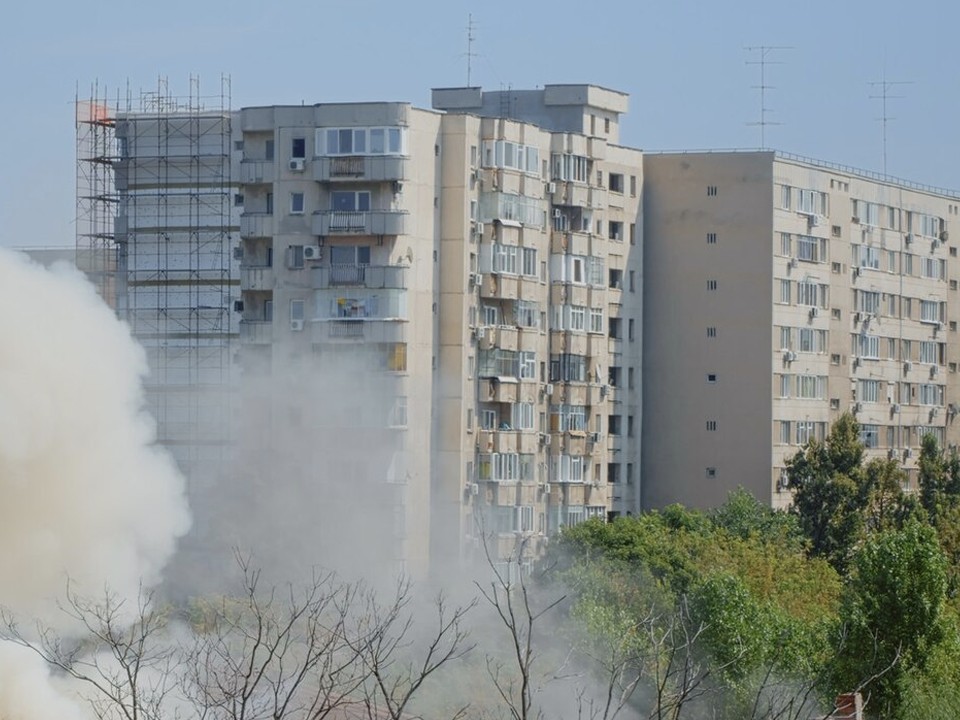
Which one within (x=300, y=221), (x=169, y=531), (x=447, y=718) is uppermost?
(x=300, y=221)

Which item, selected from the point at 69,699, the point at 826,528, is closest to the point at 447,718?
the point at 69,699

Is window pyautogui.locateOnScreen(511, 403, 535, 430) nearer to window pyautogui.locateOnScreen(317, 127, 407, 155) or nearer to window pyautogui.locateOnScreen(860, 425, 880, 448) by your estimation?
window pyautogui.locateOnScreen(317, 127, 407, 155)

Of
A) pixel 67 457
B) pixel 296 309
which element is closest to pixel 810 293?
pixel 296 309

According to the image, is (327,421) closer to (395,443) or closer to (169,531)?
(395,443)

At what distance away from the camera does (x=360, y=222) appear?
6312 cm

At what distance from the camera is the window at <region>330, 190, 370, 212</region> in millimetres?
63344

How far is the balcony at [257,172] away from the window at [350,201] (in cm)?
209

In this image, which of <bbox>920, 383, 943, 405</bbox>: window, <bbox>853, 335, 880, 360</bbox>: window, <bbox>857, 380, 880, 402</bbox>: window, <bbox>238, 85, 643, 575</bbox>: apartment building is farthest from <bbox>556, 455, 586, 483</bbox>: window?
<bbox>920, 383, 943, 405</bbox>: window

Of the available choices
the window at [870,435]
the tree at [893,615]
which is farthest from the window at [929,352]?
the tree at [893,615]

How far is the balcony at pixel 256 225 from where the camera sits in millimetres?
64438

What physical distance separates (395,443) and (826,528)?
55.4 ft

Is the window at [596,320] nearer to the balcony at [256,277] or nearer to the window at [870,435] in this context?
the balcony at [256,277]

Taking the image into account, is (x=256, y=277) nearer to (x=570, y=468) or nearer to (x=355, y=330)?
(x=355, y=330)

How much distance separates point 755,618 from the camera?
48.4 m
